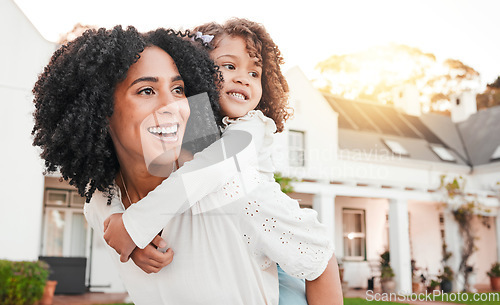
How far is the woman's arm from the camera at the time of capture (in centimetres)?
133

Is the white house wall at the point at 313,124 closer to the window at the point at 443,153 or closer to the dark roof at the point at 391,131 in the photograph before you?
the dark roof at the point at 391,131

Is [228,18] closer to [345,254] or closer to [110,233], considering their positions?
[110,233]

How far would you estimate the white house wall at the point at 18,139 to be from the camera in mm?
10453

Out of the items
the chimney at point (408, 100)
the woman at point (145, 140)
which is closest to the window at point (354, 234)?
the chimney at point (408, 100)

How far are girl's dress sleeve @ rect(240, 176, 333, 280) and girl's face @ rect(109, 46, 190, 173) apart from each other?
25 centimetres

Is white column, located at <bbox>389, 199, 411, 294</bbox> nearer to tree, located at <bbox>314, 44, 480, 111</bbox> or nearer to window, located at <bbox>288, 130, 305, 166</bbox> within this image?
window, located at <bbox>288, 130, 305, 166</bbox>

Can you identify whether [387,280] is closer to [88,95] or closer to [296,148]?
[296,148]

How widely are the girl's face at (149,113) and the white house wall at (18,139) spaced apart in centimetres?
1021

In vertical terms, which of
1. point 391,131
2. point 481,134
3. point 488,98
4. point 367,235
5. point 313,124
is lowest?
point 367,235

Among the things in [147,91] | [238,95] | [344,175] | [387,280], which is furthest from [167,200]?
[344,175]

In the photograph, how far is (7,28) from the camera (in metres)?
10.7

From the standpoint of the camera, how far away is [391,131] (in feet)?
64.6

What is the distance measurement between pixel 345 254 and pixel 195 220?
16.3 m

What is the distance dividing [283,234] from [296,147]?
14278mm
